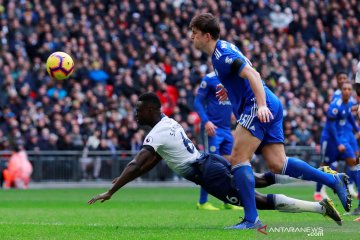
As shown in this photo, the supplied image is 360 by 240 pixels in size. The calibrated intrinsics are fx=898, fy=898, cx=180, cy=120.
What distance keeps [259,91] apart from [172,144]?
4.66 ft

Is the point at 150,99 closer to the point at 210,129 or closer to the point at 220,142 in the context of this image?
the point at 210,129

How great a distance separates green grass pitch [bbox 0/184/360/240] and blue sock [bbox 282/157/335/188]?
0.54m

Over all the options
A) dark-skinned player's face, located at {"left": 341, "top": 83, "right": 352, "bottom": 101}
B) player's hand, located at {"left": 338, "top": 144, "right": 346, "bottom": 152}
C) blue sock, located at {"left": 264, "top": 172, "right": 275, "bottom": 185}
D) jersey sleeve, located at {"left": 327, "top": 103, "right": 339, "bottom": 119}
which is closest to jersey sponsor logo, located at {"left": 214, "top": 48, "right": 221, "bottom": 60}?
blue sock, located at {"left": 264, "top": 172, "right": 275, "bottom": 185}

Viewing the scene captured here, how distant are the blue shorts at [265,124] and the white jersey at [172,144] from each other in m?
0.89

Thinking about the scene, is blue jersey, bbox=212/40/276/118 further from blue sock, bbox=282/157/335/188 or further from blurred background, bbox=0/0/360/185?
blurred background, bbox=0/0/360/185

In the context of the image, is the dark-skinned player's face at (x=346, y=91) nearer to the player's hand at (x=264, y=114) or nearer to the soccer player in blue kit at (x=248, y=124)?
the soccer player in blue kit at (x=248, y=124)

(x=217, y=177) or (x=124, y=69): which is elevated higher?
(x=124, y=69)

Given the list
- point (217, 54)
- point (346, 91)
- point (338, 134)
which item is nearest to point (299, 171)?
point (217, 54)

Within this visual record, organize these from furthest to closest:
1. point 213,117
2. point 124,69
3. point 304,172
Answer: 1. point 124,69
2. point 213,117
3. point 304,172

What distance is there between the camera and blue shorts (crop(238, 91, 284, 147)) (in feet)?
32.4

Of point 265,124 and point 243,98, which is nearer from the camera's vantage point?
point 265,124

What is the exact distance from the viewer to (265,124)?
32.6 feet

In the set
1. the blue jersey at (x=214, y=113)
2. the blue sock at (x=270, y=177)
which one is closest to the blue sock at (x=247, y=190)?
the blue sock at (x=270, y=177)

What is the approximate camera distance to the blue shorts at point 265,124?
9.87m
